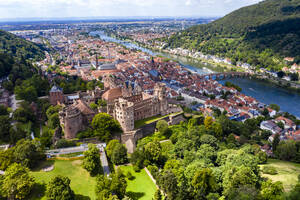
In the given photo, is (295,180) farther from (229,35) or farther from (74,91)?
(229,35)

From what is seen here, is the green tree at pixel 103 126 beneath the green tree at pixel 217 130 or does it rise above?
above

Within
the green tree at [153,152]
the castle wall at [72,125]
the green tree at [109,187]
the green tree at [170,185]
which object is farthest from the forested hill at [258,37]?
the green tree at [109,187]

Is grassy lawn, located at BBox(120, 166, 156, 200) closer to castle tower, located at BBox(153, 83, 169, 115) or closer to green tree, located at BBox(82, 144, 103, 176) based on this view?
green tree, located at BBox(82, 144, 103, 176)

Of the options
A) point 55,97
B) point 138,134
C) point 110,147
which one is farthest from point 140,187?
point 55,97

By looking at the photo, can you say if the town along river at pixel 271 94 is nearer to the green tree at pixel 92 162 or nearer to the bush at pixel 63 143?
the green tree at pixel 92 162

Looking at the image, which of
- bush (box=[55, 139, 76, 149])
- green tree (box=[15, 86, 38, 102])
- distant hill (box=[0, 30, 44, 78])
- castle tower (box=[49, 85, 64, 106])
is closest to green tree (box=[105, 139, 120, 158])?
bush (box=[55, 139, 76, 149])

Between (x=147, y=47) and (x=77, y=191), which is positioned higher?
(x=147, y=47)

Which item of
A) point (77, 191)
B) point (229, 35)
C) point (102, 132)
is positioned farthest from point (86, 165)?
point (229, 35)
